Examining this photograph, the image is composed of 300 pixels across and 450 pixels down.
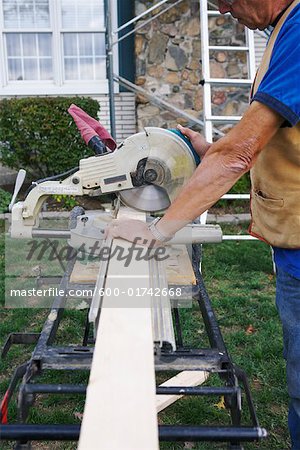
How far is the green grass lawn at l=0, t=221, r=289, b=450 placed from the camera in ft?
9.07

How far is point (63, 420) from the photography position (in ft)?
8.93

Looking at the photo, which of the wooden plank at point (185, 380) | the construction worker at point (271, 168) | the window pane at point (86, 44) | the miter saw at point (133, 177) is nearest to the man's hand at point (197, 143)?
the miter saw at point (133, 177)

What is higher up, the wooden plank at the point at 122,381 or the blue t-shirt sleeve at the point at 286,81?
the blue t-shirt sleeve at the point at 286,81

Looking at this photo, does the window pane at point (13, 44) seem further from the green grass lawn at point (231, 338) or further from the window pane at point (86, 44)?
the green grass lawn at point (231, 338)

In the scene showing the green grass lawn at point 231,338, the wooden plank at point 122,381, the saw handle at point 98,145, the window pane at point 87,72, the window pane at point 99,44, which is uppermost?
the window pane at point 99,44

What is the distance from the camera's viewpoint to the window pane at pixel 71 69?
7.65 metres

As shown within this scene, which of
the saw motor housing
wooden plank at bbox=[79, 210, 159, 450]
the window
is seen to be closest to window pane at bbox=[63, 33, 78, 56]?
the window

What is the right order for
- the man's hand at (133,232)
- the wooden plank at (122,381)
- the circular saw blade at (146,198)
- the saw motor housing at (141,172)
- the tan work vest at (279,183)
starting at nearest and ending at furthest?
the wooden plank at (122,381)
the tan work vest at (279,183)
the man's hand at (133,232)
the saw motor housing at (141,172)
the circular saw blade at (146,198)

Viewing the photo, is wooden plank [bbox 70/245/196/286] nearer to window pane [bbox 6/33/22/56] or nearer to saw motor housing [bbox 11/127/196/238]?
saw motor housing [bbox 11/127/196/238]

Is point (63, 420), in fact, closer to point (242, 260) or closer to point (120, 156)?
point (120, 156)

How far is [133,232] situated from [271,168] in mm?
589

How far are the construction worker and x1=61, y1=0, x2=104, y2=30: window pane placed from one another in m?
6.18

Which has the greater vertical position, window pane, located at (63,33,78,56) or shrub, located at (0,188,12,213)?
window pane, located at (63,33,78,56)

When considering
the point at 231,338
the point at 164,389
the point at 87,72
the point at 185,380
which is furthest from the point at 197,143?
the point at 87,72
